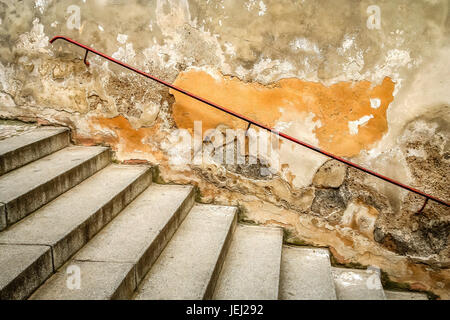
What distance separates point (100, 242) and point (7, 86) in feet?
5.81

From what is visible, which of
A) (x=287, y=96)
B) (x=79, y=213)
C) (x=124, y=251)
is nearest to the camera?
(x=124, y=251)

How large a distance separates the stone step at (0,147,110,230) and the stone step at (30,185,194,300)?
1.39 ft

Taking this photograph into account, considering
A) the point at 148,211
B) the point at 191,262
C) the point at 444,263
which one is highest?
the point at 148,211

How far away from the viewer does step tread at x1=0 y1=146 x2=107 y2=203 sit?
7.79ft

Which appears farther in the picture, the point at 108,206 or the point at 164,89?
the point at 164,89

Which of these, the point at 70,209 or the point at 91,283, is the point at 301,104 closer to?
the point at 70,209

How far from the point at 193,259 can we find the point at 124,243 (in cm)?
44

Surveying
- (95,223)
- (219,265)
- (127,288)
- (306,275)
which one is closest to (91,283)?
(127,288)

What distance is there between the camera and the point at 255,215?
10.4 ft

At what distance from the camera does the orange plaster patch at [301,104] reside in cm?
282

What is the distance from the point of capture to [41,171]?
270 centimetres

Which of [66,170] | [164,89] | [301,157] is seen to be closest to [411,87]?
[301,157]

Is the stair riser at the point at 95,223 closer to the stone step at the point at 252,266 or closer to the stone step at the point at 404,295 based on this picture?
the stone step at the point at 252,266

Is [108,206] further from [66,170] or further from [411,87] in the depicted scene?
[411,87]
